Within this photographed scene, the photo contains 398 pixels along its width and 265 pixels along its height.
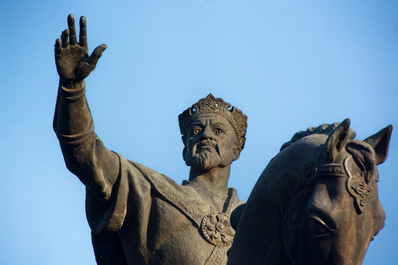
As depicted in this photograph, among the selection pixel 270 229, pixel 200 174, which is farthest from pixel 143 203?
pixel 270 229

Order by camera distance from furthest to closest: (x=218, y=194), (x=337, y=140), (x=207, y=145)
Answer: (x=207, y=145) → (x=218, y=194) → (x=337, y=140)

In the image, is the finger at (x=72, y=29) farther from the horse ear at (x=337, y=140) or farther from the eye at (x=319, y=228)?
the eye at (x=319, y=228)

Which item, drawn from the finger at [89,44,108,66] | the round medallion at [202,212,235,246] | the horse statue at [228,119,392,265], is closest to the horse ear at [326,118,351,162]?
the horse statue at [228,119,392,265]

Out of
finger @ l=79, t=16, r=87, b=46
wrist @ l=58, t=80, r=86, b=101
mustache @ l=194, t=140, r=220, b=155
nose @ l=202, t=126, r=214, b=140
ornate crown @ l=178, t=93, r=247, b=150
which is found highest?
ornate crown @ l=178, t=93, r=247, b=150

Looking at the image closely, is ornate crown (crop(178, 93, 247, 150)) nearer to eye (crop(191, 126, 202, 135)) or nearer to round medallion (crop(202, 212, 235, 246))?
eye (crop(191, 126, 202, 135))

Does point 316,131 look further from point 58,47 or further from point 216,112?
point 216,112

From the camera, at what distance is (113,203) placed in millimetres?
11492

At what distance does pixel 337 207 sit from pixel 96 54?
3.79m

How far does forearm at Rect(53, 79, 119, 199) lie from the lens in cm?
1081

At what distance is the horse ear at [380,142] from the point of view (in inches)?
309

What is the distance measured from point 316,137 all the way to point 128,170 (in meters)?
4.06

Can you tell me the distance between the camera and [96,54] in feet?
34.2

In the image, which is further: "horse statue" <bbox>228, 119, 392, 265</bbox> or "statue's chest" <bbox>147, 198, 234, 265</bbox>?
"statue's chest" <bbox>147, 198, 234, 265</bbox>

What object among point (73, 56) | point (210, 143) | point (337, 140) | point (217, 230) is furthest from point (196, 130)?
point (337, 140)
